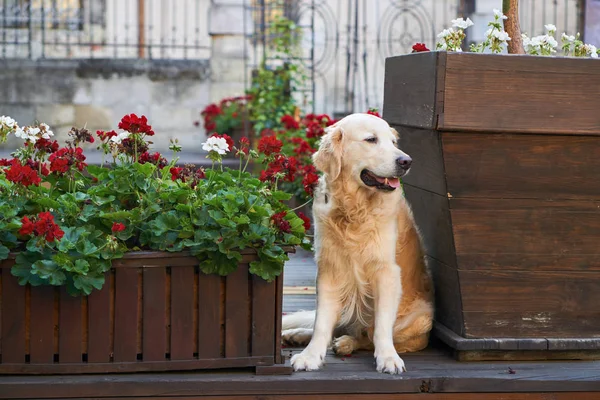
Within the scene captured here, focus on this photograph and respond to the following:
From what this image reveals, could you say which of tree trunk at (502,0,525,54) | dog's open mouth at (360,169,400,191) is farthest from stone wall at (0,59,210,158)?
dog's open mouth at (360,169,400,191)

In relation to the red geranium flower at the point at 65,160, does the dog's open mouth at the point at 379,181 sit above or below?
below

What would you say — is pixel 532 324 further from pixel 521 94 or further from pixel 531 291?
pixel 521 94

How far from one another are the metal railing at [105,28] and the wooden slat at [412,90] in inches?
269

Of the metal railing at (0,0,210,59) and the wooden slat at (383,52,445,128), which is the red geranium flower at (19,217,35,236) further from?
the metal railing at (0,0,210,59)

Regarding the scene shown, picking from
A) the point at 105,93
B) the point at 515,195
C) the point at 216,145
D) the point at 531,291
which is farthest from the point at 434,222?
the point at 105,93

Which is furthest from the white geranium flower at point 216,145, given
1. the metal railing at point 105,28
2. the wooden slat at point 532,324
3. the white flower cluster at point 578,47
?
the metal railing at point 105,28

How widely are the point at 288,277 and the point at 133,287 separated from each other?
2339 mm

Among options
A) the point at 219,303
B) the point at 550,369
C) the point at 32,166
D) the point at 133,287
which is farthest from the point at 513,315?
the point at 32,166

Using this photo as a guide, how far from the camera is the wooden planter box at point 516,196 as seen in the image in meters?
3.70

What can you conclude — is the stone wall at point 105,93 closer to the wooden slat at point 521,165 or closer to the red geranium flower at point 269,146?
the red geranium flower at point 269,146

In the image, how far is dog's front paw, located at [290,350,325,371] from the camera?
358cm

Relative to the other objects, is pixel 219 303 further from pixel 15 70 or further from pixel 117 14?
pixel 117 14

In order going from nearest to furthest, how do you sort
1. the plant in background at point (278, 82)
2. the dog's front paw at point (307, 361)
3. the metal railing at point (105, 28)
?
1. the dog's front paw at point (307, 361)
2. the plant in background at point (278, 82)
3. the metal railing at point (105, 28)

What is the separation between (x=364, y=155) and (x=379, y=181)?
0.11m
